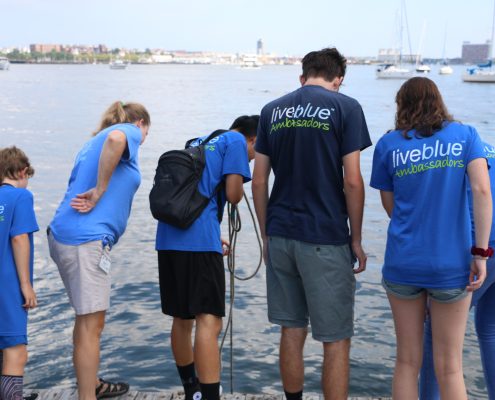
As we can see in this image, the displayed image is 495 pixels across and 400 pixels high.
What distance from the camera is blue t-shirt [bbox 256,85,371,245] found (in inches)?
150

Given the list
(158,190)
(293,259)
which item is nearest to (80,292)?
(158,190)

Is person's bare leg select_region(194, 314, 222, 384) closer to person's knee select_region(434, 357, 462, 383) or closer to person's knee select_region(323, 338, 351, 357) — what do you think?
person's knee select_region(323, 338, 351, 357)

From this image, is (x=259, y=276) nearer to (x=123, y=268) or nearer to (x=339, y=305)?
(x=123, y=268)

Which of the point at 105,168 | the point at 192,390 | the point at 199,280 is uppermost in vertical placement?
the point at 105,168

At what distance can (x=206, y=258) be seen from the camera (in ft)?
13.8

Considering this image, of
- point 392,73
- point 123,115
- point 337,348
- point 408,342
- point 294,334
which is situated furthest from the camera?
point 392,73

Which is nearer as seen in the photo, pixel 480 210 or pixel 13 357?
pixel 480 210

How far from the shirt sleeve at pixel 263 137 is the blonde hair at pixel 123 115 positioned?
76 cm

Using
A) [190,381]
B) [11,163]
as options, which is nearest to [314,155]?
[190,381]

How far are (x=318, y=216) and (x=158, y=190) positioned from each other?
0.98 meters

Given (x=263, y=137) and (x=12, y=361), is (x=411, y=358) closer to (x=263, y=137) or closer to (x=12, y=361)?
(x=263, y=137)

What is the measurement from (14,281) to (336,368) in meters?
1.89

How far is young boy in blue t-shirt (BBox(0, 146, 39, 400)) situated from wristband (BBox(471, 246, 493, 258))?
244cm

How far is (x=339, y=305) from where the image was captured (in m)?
3.92
